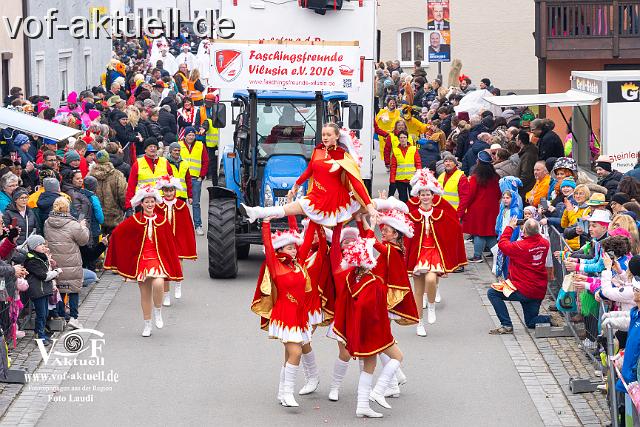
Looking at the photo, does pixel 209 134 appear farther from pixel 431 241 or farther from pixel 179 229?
pixel 431 241

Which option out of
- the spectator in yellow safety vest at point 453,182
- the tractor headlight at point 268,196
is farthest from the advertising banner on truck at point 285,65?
the spectator in yellow safety vest at point 453,182

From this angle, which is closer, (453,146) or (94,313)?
(94,313)

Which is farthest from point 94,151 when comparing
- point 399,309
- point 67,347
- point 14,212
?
point 399,309

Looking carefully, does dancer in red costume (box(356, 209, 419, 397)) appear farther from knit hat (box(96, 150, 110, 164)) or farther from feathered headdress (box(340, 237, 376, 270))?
knit hat (box(96, 150, 110, 164))

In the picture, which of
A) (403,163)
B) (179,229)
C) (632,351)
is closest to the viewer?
(632,351)

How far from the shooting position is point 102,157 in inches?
753

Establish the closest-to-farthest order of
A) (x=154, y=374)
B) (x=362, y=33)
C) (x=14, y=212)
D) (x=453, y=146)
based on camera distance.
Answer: (x=154, y=374) → (x=14, y=212) → (x=362, y=33) → (x=453, y=146)

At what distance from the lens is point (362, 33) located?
72.0ft

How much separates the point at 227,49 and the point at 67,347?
5477 millimetres

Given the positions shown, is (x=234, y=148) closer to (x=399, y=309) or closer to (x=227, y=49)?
(x=227, y=49)

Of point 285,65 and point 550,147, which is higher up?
point 285,65

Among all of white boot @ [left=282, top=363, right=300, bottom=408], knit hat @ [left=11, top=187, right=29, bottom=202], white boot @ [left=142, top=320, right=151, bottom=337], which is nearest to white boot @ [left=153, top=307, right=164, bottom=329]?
white boot @ [left=142, top=320, right=151, bottom=337]

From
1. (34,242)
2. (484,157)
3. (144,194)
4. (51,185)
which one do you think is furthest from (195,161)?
(34,242)

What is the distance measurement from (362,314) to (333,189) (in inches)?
58.1
